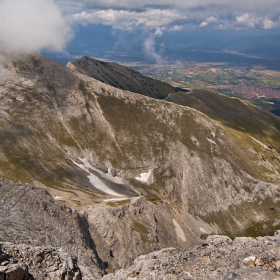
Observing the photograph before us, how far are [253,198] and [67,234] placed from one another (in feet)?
415

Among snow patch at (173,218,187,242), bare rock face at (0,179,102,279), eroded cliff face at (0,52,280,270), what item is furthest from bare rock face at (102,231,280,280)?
snow patch at (173,218,187,242)

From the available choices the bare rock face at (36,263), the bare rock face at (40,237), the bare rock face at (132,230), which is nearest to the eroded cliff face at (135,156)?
the bare rock face at (132,230)

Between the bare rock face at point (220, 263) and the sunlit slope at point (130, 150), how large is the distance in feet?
286

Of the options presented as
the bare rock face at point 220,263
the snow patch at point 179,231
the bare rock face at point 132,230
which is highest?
the bare rock face at point 220,263

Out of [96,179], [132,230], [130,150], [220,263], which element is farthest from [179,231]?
[220,263]

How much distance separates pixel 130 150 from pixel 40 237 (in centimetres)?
11944

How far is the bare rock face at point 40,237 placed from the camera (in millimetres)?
32062

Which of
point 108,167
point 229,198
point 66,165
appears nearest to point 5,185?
point 66,165

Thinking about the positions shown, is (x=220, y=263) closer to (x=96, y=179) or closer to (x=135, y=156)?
(x=96, y=179)

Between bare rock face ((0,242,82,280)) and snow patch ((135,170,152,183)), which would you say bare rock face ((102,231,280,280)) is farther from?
snow patch ((135,170,152,183))

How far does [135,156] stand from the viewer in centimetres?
16512

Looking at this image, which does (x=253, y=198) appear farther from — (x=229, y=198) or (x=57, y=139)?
(x=57, y=139)

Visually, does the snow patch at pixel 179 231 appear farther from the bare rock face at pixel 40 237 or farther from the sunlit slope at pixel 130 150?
the bare rock face at pixel 40 237

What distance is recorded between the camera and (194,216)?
14500cm
